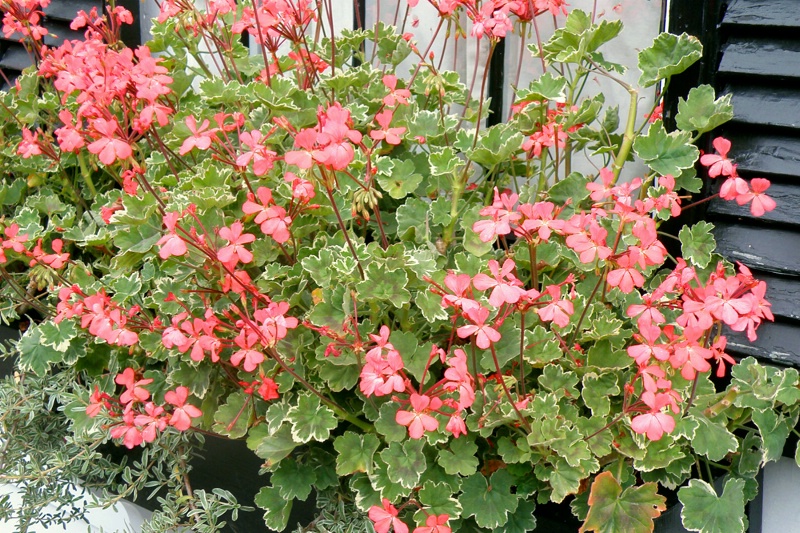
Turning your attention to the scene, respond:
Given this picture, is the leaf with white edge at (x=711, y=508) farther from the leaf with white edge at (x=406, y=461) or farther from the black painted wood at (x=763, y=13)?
the black painted wood at (x=763, y=13)

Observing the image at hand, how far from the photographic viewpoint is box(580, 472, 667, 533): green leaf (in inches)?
48.3

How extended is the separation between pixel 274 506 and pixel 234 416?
0.19 meters

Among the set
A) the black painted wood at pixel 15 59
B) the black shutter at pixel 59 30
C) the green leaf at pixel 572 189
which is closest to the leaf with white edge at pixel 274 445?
the green leaf at pixel 572 189

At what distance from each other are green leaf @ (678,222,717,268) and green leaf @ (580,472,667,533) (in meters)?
0.45

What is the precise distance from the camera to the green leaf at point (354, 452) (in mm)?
1340

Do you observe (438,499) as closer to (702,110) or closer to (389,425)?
(389,425)

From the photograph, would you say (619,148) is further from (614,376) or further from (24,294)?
(24,294)

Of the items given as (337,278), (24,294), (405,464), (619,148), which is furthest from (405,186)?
(24,294)

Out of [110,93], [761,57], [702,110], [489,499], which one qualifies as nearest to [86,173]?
[110,93]

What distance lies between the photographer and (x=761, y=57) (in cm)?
141

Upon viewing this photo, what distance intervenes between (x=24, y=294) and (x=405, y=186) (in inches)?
41.4

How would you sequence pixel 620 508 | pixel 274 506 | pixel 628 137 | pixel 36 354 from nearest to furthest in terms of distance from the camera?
1. pixel 620 508
2. pixel 274 506
3. pixel 628 137
4. pixel 36 354

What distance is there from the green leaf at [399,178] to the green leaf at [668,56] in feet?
1.62

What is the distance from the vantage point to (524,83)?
203 cm
